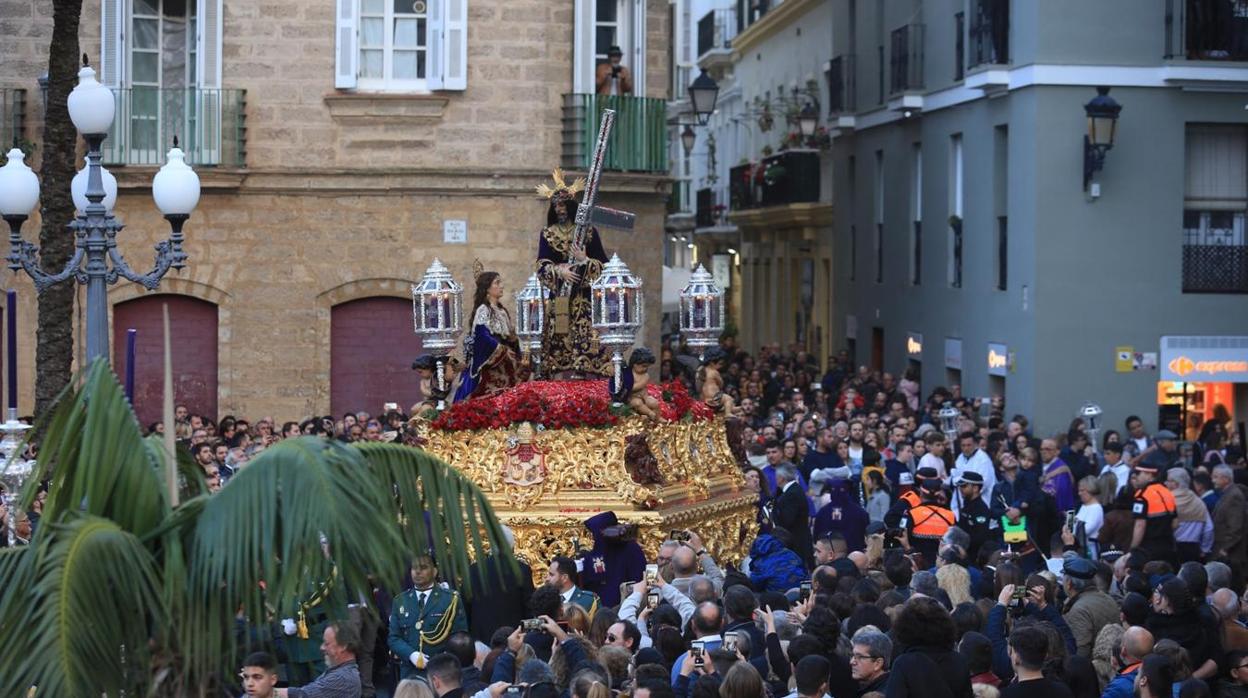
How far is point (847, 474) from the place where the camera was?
18.5 meters

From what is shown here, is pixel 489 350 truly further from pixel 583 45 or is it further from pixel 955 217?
pixel 955 217

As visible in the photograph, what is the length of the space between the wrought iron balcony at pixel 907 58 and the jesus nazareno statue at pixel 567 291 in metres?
16.5

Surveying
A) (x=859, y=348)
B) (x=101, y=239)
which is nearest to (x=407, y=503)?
(x=101, y=239)

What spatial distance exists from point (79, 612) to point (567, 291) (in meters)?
11.0

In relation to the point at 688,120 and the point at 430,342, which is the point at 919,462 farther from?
the point at 688,120

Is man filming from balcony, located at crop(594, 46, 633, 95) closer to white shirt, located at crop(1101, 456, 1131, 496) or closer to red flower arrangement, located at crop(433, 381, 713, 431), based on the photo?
white shirt, located at crop(1101, 456, 1131, 496)

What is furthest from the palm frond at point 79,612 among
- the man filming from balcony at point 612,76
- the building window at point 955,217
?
the building window at point 955,217

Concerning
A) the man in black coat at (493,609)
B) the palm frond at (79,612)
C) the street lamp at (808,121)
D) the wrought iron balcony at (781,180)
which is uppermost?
the street lamp at (808,121)

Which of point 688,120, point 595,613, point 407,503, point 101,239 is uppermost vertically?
point 688,120

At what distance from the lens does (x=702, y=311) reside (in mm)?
16984

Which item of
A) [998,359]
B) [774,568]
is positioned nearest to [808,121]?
[998,359]

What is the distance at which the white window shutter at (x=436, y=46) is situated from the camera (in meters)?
25.0

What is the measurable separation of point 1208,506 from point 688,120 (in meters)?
34.0

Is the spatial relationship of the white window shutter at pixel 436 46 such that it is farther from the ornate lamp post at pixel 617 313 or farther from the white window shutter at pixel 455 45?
the ornate lamp post at pixel 617 313
